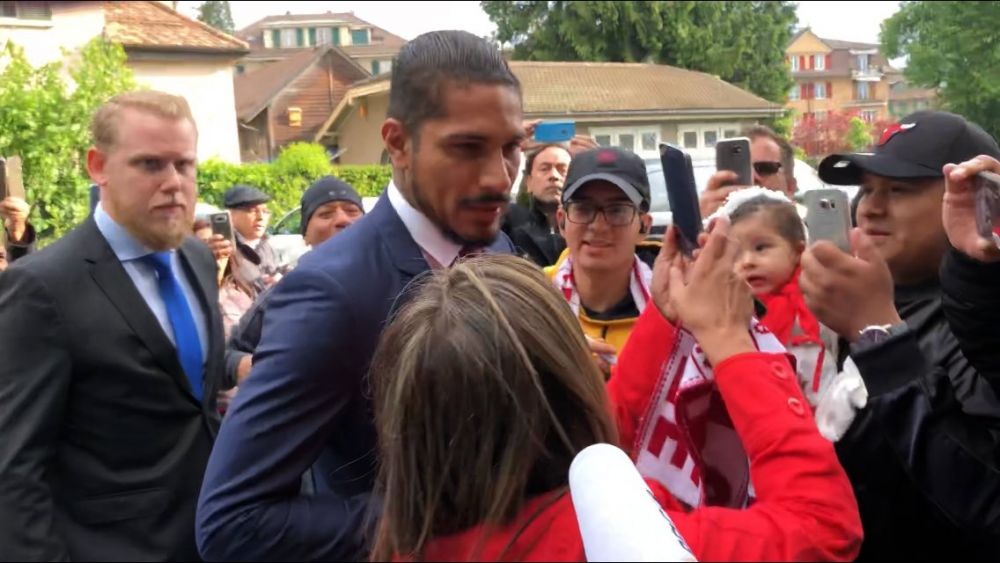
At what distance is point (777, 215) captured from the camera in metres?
2.80

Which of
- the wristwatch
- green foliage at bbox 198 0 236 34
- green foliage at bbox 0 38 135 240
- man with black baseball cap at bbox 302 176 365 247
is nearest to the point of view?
the wristwatch

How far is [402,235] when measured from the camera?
199 centimetres

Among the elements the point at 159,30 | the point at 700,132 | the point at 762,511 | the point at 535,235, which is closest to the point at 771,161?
the point at 535,235

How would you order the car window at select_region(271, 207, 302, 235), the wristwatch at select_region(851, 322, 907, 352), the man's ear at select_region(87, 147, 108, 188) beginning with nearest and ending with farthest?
the wristwatch at select_region(851, 322, 907, 352)
the man's ear at select_region(87, 147, 108, 188)
the car window at select_region(271, 207, 302, 235)

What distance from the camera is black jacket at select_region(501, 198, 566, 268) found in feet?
14.4

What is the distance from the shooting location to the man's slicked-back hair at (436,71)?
1.95m

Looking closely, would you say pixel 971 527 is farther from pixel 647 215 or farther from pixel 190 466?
pixel 190 466

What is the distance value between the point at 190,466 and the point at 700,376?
173cm

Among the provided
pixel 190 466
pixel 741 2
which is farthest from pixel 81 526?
pixel 741 2

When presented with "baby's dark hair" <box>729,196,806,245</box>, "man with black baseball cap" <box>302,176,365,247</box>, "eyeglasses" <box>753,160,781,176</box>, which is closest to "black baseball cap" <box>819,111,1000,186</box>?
"baby's dark hair" <box>729,196,806,245</box>

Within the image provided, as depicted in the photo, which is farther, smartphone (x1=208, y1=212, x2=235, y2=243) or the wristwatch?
smartphone (x1=208, y1=212, x2=235, y2=243)

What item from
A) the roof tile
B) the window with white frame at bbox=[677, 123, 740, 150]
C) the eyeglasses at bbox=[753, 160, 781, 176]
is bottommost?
the eyeglasses at bbox=[753, 160, 781, 176]

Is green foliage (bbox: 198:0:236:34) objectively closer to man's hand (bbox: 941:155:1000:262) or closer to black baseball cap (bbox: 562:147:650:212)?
black baseball cap (bbox: 562:147:650:212)

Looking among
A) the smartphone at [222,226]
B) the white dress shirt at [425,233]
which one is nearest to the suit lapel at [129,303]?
the white dress shirt at [425,233]
